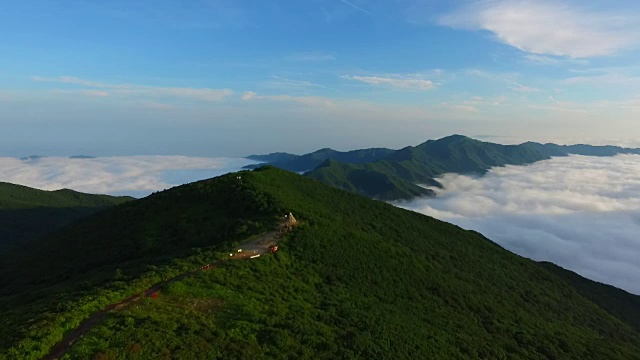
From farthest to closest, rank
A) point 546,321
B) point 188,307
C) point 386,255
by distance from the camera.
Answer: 1. point 546,321
2. point 386,255
3. point 188,307

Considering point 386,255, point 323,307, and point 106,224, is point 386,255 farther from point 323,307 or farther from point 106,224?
point 106,224

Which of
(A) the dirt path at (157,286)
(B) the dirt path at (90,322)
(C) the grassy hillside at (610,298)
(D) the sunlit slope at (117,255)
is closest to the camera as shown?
(B) the dirt path at (90,322)

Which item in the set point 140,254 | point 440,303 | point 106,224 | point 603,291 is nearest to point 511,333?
point 440,303

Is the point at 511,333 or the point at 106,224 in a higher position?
the point at 106,224

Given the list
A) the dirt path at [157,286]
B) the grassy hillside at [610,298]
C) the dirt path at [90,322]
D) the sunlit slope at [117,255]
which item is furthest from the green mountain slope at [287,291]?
the grassy hillside at [610,298]

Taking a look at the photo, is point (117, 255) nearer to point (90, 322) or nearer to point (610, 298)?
point (90, 322)

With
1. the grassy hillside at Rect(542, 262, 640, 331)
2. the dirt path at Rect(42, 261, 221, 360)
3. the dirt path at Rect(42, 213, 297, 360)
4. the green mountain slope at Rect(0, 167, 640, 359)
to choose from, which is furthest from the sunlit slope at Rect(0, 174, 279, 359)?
the grassy hillside at Rect(542, 262, 640, 331)

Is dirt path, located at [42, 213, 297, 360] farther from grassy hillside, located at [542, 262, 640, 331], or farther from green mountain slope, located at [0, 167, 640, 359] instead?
grassy hillside, located at [542, 262, 640, 331]

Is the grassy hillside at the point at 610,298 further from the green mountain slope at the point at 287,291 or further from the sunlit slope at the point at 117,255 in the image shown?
the sunlit slope at the point at 117,255
